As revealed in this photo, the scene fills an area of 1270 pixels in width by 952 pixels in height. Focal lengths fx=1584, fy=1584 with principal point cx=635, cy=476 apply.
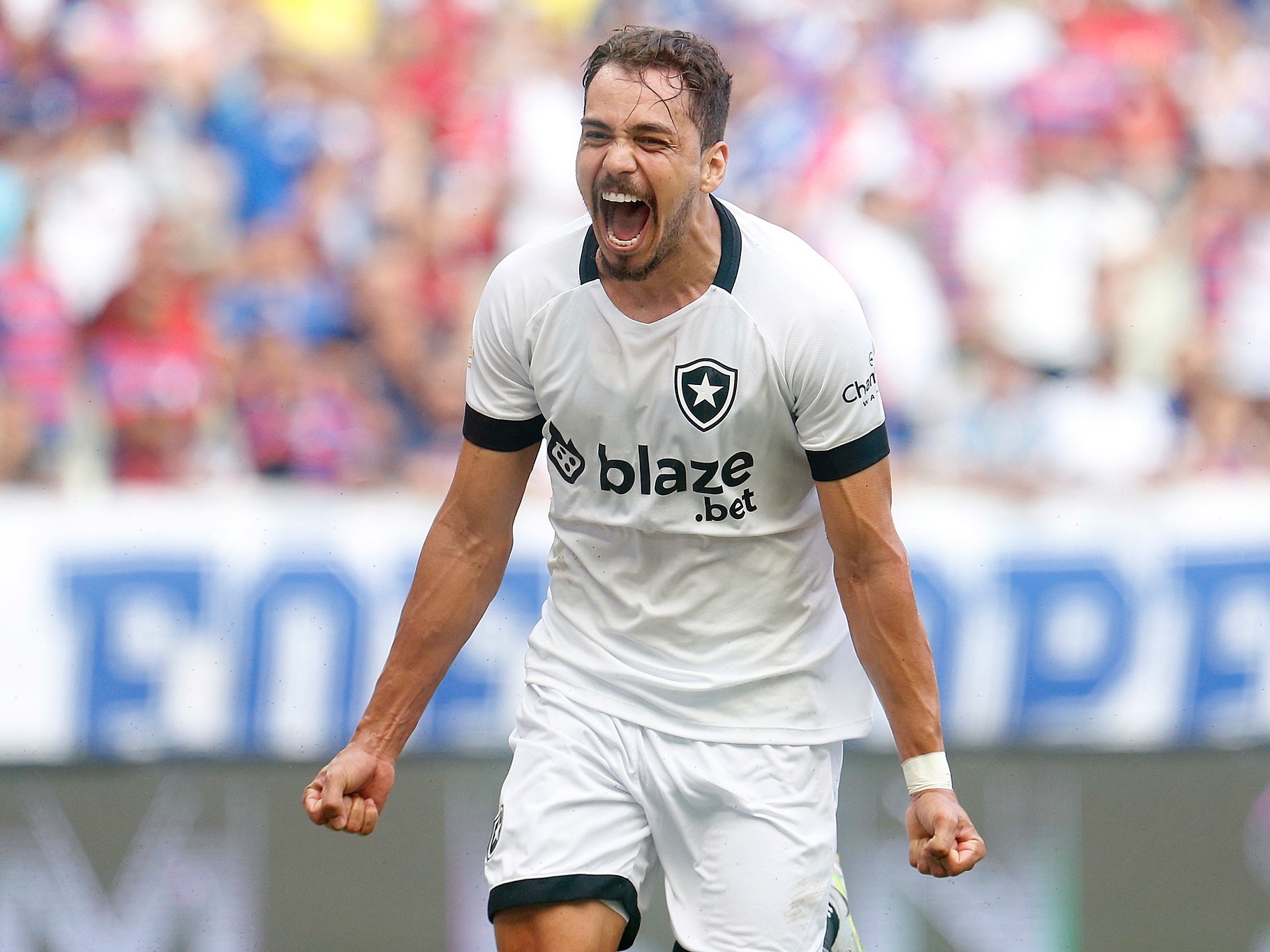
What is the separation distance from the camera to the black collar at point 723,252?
280 cm

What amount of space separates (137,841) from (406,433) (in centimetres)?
170

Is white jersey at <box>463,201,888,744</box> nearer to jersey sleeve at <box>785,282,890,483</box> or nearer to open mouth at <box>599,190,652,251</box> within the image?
jersey sleeve at <box>785,282,890,483</box>

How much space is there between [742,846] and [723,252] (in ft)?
3.48

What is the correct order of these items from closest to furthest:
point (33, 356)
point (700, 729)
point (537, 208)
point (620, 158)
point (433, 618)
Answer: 1. point (620, 158)
2. point (700, 729)
3. point (433, 618)
4. point (33, 356)
5. point (537, 208)

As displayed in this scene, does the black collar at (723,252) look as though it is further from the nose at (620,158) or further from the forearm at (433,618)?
the forearm at (433,618)

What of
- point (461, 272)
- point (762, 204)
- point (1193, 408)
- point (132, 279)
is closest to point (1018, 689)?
point (1193, 408)

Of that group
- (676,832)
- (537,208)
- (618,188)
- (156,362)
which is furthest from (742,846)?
(537,208)

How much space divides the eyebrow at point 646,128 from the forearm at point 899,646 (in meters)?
0.83

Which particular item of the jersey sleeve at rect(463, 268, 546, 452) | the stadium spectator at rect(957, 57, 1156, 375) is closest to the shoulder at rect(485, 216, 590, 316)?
the jersey sleeve at rect(463, 268, 546, 452)

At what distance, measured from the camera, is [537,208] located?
19.9ft

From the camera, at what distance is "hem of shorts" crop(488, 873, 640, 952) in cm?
275

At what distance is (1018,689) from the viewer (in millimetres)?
5312

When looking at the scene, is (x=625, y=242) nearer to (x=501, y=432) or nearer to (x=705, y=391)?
(x=705, y=391)

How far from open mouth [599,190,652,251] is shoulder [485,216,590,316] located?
0.20 meters
